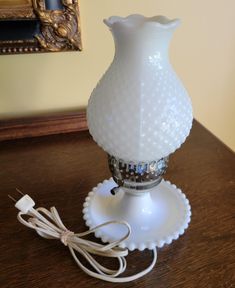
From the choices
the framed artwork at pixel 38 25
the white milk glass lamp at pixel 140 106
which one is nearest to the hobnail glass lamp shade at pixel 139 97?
the white milk glass lamp at pixel 140 106

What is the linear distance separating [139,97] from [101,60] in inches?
13.4

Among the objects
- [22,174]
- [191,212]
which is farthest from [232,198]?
[22,174]

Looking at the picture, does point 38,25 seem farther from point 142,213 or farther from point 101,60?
A: point 142,213

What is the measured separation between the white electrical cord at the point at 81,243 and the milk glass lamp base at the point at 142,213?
0.07 feet

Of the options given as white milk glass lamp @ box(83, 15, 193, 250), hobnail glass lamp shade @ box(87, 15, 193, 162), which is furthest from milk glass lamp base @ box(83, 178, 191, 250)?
hobnail glass lamp shade @ box(87, 15, 193, 162)

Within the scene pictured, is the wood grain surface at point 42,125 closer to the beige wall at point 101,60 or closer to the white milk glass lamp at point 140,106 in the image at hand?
the beige wall at point 101,60

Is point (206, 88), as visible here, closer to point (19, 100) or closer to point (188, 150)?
point (188, 150)

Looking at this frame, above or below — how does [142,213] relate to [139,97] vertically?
below

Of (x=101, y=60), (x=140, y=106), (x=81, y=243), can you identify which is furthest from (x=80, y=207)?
(x=101, y=60)

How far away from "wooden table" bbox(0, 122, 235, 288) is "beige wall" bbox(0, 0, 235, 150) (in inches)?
3.5

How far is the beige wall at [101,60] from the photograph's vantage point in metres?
0.65

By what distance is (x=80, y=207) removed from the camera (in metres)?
0.52

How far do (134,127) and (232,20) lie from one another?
1.62ft

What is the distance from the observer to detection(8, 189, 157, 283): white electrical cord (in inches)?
16.0
